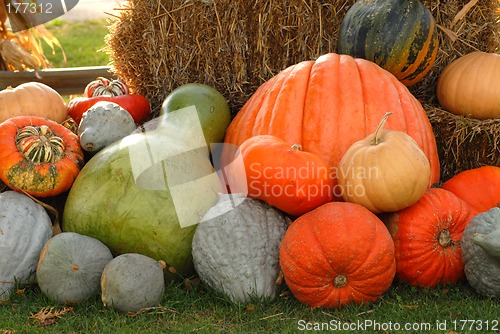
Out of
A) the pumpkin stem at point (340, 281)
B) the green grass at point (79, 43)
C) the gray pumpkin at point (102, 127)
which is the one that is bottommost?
the green grass at point (79, 43)

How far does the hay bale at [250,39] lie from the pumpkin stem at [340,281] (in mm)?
1401

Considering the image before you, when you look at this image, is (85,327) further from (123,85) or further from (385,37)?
(385,37)

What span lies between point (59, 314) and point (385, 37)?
230cm

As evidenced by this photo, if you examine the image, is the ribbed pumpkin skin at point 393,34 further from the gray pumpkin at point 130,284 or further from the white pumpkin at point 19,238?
the white pumpkin at point 19,238

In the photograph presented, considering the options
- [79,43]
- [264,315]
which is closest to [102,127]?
[264,315]

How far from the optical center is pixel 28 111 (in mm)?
3908

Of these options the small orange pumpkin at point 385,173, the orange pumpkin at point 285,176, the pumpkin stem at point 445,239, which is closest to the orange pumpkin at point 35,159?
the orange pumpkin at point 285,176

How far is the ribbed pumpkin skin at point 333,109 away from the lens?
3.42 meters

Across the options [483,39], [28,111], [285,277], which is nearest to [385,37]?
[483,39]

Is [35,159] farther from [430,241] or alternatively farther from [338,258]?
[430,241]

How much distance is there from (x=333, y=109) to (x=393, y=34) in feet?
2.29

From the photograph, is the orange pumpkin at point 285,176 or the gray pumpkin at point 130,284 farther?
the orange pumpkin at point 285,176

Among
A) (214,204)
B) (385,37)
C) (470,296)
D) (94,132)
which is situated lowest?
(470,296)

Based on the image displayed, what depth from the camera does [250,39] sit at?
4.11 meters
